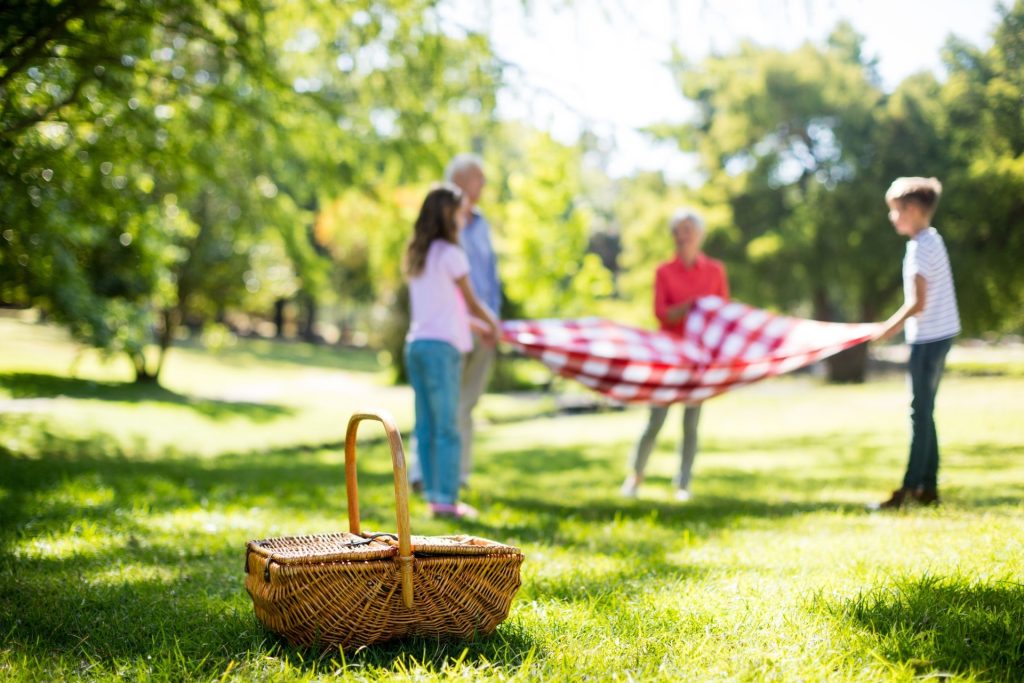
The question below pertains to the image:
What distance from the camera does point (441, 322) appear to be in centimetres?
507

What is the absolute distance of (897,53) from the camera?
A: 688 centimetres

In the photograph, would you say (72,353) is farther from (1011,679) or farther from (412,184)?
(1011,679)

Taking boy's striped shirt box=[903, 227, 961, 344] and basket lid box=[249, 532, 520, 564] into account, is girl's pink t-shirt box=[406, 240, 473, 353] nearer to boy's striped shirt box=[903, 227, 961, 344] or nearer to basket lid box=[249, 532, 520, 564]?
basket lid box=[249, 532, 520, 564]

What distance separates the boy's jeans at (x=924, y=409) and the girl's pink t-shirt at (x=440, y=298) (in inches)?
107

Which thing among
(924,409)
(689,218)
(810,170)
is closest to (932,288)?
(924,409)

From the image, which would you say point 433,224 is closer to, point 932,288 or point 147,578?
point 147,578

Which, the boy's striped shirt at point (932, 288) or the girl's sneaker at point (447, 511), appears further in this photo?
the girl's sneaker at point (447, 511)

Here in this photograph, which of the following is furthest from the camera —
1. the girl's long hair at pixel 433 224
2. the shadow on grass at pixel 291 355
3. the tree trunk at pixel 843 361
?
the shadow on grass at pixel 291 355

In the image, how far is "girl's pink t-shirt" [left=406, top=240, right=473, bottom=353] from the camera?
504 cm

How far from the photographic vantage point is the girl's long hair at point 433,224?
5.00 meters

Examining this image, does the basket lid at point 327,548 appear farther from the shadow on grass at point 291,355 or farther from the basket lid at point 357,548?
the shadow on grass at point 291,355

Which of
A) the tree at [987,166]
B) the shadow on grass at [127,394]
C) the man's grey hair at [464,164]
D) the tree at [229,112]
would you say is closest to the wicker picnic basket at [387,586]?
the man's grey hair at [464,164]

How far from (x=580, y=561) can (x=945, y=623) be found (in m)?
1.65

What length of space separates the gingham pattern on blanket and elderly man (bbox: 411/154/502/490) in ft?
0.89
